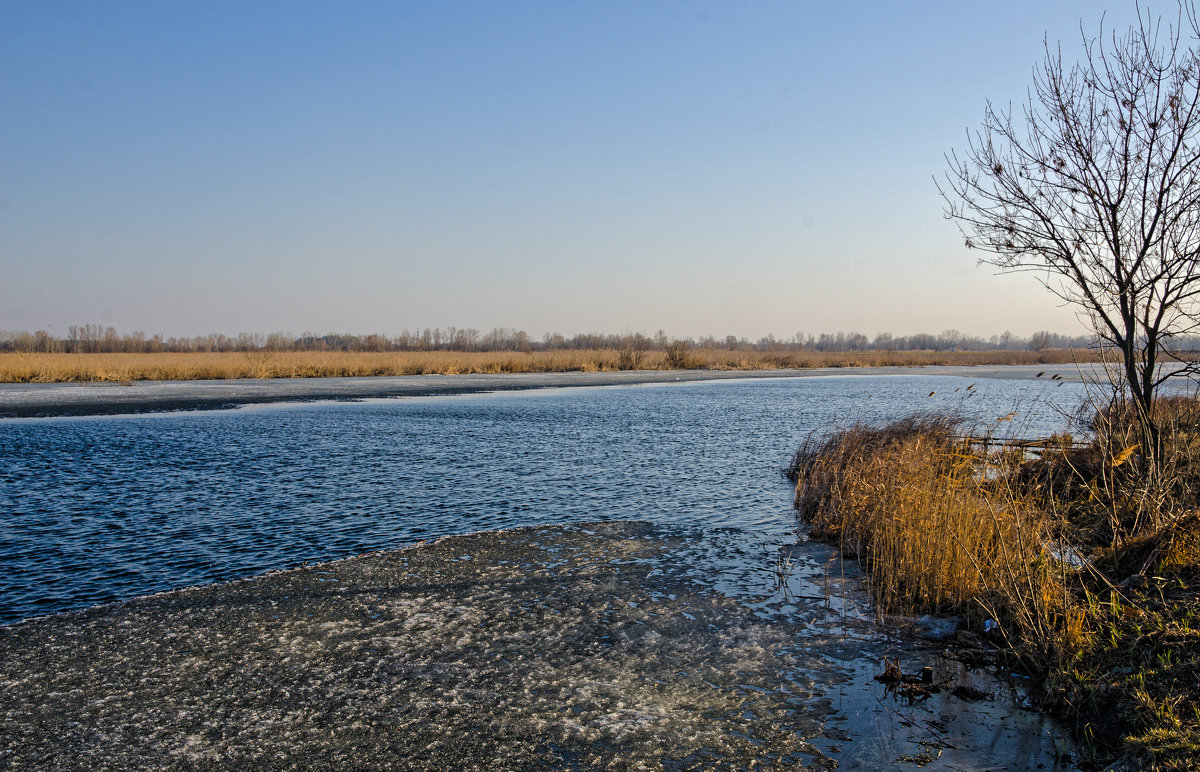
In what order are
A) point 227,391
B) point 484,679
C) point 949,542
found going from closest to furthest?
point 484,679, point 949,542, point 227,391

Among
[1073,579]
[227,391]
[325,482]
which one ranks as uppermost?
[227,391]

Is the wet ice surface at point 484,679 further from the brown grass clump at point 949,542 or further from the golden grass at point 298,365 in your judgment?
the golden grass at point 298,365

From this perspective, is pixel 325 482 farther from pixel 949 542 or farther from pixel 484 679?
pixel 949 542

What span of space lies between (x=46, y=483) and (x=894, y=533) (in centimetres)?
1133

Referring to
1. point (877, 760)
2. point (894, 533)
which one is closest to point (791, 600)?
point (894, 533)

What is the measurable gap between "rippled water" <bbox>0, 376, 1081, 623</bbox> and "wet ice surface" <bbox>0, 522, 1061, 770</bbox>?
124 cm

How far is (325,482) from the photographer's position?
10.9 meters

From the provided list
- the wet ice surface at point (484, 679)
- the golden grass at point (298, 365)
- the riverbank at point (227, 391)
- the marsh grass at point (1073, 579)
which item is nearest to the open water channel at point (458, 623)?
the wet ice surface at point (484, 679)

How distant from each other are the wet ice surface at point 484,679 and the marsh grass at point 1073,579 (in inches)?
15.2

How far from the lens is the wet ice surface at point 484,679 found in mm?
3734

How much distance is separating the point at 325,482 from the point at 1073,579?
929 centimetres

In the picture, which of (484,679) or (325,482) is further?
(325,482)

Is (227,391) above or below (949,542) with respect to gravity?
above

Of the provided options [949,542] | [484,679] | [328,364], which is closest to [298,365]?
[328,364]
